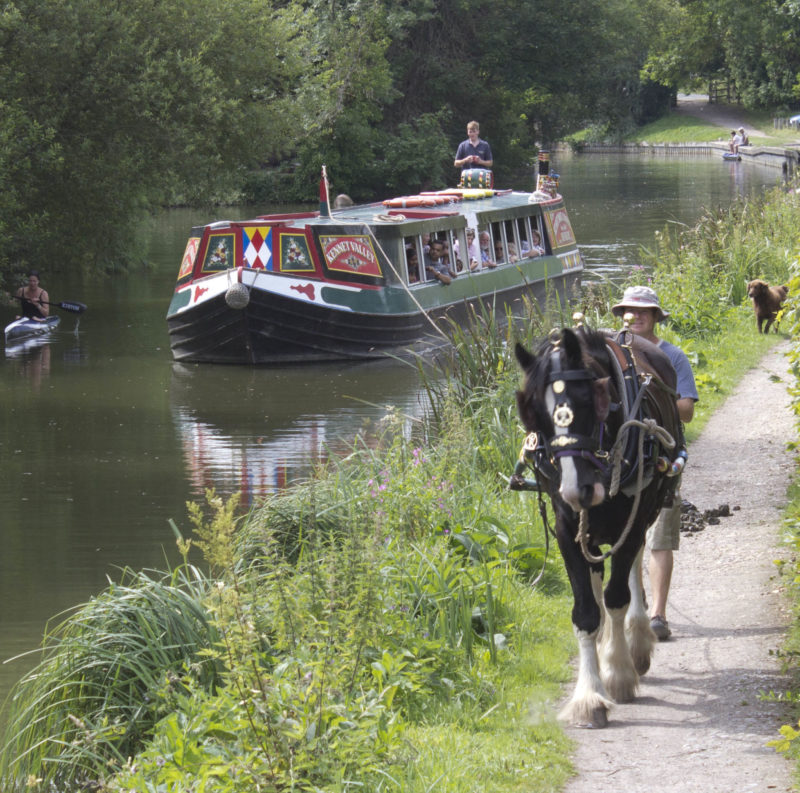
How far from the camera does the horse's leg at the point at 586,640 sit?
5215 mm

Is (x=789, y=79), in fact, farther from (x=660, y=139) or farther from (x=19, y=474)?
(x=19, y=474)

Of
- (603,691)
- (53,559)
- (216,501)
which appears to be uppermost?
(216,501)

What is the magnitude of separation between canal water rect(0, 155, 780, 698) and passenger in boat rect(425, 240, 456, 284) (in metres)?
1.86

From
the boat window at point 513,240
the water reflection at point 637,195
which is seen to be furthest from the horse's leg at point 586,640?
the boat window at point 513,240

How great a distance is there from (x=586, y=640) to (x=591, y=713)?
0.29m

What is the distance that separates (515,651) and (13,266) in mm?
18445

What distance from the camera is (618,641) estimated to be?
5.42 meters

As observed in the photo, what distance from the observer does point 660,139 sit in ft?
265

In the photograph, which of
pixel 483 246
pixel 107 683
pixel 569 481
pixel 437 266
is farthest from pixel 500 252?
pixel 569 481

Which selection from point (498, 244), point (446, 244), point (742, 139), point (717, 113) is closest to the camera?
point (446, 244)

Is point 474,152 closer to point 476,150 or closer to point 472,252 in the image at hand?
point 476,150

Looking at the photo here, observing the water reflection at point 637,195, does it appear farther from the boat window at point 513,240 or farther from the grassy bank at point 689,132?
the grassy bank at point 689,132

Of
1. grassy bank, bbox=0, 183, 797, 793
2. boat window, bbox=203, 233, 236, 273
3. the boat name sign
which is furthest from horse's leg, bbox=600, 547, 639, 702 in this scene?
boat window, bbox=203, 233, 236, 273

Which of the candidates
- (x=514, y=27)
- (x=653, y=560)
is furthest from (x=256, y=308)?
(x=514, y=27)
